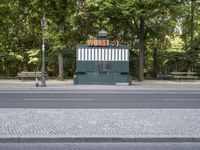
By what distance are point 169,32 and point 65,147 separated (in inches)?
1113

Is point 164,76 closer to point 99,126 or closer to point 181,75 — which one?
point 181,75

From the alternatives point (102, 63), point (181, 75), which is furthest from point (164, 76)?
point (102, 63)

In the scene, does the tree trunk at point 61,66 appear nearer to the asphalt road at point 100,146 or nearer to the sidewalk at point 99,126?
the sidewalk at point 99,126

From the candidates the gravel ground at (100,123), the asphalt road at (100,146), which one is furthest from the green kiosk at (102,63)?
the asphalt road at (100,146)

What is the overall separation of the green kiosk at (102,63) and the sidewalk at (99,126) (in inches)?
631

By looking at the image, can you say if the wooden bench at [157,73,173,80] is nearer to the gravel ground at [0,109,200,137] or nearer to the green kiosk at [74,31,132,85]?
the green kiosk at [74,31,132,85]

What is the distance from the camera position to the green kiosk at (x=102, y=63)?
28891 mm

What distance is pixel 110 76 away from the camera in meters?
29.0

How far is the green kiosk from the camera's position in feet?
94.8

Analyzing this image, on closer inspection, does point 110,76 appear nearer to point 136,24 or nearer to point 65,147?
point 136,24

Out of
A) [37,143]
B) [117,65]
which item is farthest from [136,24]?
[37,143]

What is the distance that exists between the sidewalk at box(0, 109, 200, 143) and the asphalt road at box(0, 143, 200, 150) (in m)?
0.20

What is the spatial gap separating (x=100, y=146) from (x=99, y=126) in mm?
1753

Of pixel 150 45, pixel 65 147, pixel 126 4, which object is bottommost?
pixel 65 147
